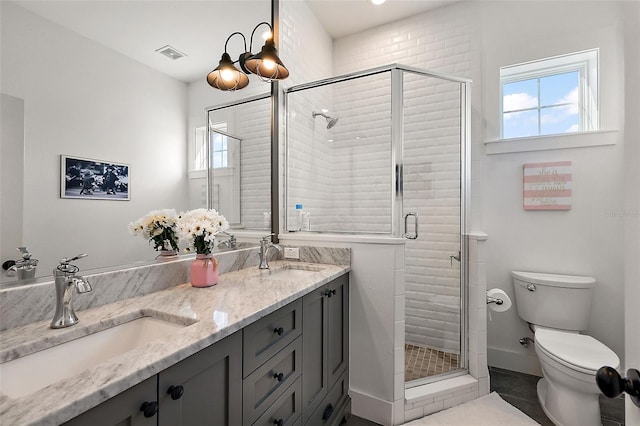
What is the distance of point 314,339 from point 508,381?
169 cm

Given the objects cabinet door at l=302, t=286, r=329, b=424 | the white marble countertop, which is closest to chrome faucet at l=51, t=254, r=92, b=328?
the white marble countertop

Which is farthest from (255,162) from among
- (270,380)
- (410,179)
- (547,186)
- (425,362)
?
(547,186)

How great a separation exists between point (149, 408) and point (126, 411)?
0.16 feet

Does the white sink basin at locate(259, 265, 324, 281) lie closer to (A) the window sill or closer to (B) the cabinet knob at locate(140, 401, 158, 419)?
(B) the cabinet knob at locate(140, 401, 158, 419)

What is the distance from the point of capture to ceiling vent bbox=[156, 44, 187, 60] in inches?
51.5

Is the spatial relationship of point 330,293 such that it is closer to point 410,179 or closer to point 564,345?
point 410,179

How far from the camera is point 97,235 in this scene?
1090 mm

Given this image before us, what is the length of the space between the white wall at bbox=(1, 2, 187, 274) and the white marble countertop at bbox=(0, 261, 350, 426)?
9.7 inches

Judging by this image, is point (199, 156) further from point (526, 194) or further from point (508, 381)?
point (508, 381)

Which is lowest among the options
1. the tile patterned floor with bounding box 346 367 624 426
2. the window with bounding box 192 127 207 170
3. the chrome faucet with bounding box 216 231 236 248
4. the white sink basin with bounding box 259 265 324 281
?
the tile patterned floor with bounding box 346 367 624 426

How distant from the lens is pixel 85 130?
3.38 feet

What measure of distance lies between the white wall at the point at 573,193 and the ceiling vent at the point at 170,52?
7.31 ft

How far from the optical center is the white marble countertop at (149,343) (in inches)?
20.2

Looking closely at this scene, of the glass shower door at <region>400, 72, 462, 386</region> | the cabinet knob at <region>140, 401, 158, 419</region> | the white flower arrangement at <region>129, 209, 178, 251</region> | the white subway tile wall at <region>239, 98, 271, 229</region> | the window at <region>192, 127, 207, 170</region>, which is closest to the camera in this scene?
the cabinet knob at <region>140, 401, 158, 419</region>
